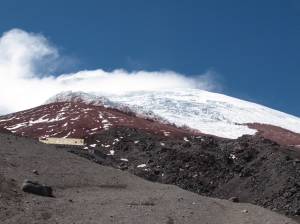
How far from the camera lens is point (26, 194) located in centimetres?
1719

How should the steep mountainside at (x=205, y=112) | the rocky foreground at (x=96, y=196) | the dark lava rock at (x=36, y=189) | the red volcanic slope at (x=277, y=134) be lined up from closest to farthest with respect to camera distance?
the rocky foreground at (x=96, y=196), the dark lava rock at (x=36, y=189), the red volcanic slope at (x=277, y=134), the steep mountainside at (x=205, y=112)

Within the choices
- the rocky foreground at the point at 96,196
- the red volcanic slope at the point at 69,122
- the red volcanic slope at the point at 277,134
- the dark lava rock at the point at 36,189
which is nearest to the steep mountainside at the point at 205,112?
the red volcanic slope at the point at 277,134

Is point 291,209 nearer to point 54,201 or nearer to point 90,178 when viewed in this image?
point 90,178

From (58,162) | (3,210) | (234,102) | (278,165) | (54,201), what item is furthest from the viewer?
(234,102)

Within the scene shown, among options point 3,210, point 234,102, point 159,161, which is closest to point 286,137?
point 234,102

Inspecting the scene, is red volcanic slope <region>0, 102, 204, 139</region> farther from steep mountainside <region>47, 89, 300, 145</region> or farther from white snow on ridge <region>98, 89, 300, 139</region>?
white snow on ridge <region>98, 89, 300, 139</region>

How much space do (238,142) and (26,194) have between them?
2949 centimetres

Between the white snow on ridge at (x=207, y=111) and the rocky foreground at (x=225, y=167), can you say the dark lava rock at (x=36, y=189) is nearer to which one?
the rocky foreground at (x=225, y=167)

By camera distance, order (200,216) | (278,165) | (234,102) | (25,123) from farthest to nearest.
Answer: (234,102)
(25,123)
(278,165)
(200,216)

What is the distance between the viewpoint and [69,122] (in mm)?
79188

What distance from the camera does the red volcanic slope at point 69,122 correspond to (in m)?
72.2

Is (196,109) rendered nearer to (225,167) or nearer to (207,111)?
(207,111)

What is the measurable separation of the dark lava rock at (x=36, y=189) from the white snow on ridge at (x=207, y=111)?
84002 millimetres

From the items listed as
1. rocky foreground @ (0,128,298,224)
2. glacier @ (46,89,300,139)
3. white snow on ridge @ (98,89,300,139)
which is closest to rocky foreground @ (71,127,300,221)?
rocky foreground @ (0,128,298,224)
